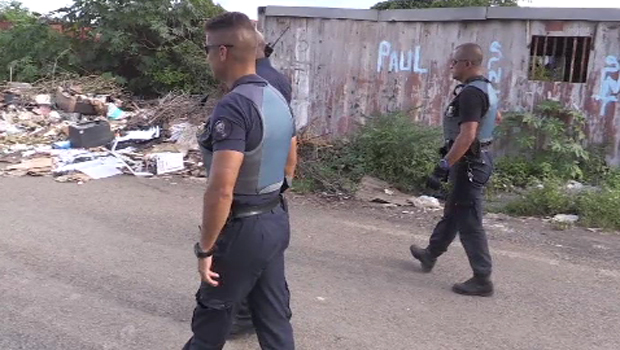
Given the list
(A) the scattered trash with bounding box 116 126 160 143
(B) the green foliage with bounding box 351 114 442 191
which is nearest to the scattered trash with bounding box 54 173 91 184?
(A) the scattered trash with bounding box 116 126 160 143

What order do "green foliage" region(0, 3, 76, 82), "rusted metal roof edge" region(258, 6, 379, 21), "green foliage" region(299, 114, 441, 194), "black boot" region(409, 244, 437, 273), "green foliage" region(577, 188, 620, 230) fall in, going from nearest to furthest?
"black boot" region(409, 244, 437, 273) → "green foliage" region(577, 188, 620, 230) → "green foliage" region(299, 114, 441, 194) → "rusted metal roof edge" region(258, 6, 379, 21) → "green foliage" region(0, 3, 76, 82)

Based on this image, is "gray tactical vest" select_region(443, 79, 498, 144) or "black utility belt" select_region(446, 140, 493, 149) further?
"black utility belt" select_region(446, 140, 493, 149)

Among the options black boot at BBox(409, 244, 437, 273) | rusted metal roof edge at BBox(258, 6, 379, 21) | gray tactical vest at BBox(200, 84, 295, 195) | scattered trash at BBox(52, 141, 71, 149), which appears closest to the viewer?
gray tactical vest at BBox(200, 84, 295, 195)

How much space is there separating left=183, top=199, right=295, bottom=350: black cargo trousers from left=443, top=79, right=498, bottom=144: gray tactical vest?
204 cm

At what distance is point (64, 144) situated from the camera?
1000cm

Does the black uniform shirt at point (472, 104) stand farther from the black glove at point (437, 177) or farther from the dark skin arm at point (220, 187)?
the dark skin arm at point (220, 187)

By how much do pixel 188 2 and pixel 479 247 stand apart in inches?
420

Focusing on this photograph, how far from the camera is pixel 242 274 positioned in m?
2.68

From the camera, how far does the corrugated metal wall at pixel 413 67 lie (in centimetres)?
806

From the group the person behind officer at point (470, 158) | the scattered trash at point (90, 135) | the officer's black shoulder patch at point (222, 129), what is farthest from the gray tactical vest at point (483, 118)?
the scattered trash at point (90, 135)

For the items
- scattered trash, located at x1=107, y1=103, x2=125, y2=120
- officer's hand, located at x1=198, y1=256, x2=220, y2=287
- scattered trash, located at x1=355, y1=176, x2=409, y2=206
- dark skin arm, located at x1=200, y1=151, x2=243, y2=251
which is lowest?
scattered trash, located at x1=355, y1=176, x2=409, y2=206

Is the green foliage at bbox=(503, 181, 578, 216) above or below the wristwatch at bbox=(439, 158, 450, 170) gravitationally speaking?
below

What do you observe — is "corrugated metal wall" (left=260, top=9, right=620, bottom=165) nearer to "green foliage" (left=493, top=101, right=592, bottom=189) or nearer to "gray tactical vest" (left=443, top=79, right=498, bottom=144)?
"green foliage" (left=493, top=101, right=592, bottom=189)

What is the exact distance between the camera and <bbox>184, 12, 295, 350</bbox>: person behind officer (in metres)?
2.51
